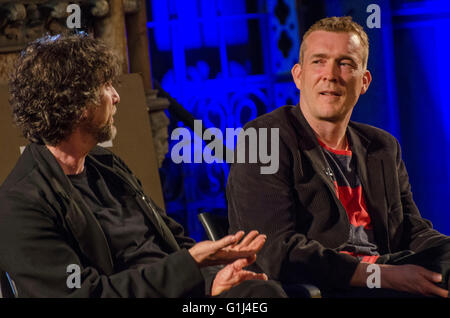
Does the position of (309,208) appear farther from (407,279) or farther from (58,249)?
(58,249)

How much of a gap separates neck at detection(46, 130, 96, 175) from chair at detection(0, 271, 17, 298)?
40cm

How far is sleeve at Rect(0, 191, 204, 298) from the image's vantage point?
74.9 inches

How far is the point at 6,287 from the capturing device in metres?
2.04

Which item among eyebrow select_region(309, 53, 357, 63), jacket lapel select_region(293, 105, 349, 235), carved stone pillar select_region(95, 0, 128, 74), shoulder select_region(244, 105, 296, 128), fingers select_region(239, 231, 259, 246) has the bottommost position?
fingers select_region(239, 231, 259, 246)

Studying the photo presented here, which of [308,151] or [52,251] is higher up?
[308,151]

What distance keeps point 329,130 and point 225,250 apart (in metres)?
0.86

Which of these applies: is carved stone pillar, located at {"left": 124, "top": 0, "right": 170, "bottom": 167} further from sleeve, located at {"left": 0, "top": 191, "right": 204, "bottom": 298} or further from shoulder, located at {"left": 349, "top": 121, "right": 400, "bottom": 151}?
sleeve, located at {"left": 0, "top": 191, "right": 204, "bottom": 298}

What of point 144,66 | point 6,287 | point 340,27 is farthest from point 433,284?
point 144,66

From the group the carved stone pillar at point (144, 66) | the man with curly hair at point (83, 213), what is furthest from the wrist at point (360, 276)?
the carved stone pillar at point (144, 66)

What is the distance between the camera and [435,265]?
7.84ft

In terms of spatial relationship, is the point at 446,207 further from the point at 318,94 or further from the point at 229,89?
the point at 318,94

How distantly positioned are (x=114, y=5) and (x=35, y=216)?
273cm

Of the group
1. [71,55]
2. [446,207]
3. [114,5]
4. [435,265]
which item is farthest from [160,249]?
[446,207]

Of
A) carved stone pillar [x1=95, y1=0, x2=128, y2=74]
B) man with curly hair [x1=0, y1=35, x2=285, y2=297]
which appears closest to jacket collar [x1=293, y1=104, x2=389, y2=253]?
man with curly hair [x1=0, y1=35, x2=285, y2=297]
